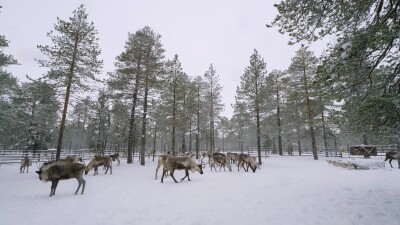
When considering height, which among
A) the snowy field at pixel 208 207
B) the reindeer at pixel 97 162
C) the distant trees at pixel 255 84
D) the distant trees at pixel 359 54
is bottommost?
the snowy field at pixel 208 207

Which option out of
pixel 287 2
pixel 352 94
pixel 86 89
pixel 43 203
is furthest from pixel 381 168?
pixel 86 89

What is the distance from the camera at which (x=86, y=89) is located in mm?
17375

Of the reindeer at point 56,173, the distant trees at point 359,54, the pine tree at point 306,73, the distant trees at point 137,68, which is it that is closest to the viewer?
the distant trees at point 359,54

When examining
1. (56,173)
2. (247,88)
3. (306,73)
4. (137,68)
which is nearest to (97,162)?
(56,173)

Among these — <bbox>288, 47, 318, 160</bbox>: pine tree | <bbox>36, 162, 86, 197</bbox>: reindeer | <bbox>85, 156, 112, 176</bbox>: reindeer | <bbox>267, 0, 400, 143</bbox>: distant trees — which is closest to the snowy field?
<bbox>36, 162, 86, 197</bbox>: reindeer

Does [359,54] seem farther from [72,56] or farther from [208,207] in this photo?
[72,56]

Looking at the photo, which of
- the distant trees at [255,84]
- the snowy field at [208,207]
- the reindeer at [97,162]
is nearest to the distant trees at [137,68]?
the reindeer at [97,162]

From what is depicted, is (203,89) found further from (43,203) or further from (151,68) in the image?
(43,203)

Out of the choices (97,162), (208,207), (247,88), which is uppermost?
(247,88)

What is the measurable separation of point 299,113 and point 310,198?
79.9 feet

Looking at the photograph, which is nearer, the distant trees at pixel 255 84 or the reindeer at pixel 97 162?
the reindeer at pixel 97 162

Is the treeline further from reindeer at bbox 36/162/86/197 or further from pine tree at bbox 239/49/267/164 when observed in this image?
reindeer at bbox 36/162/86/197

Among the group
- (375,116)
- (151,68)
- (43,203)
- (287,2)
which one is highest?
(151,68)

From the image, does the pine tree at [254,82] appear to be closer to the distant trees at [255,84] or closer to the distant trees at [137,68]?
the distant trees at [255,84]
